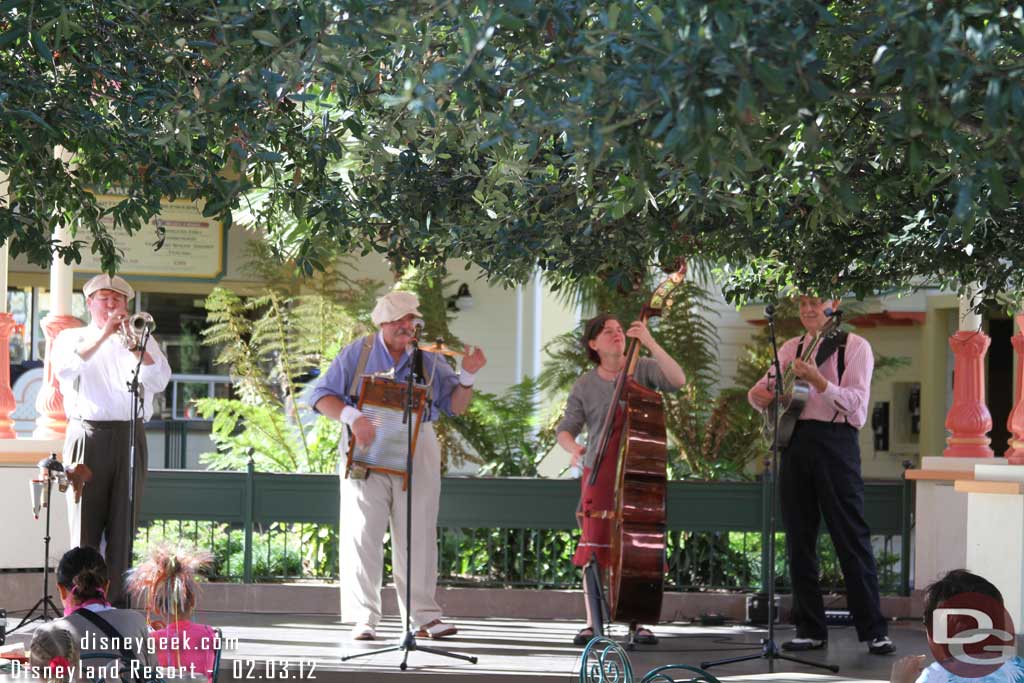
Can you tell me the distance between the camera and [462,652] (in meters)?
7.56

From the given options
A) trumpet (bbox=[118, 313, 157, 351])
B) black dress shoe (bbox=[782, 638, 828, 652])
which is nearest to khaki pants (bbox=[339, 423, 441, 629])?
trumpet (bbox=[118, 313, 157, 351])

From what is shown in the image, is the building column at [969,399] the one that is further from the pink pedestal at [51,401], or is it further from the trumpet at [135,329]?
the pink pedestal at [51,401]

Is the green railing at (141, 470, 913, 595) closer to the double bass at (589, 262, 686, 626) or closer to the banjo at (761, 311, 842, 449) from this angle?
the banjo at (761, 311, 842, 449)

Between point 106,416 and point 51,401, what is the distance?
2.14 meters

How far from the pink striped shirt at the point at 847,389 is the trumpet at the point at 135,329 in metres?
3.24

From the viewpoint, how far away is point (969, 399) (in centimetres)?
980

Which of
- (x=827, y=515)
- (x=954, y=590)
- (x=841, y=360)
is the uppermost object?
(x=841, y=360)

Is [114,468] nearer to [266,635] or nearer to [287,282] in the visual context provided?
[266,635]

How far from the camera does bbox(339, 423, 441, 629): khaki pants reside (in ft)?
25.2

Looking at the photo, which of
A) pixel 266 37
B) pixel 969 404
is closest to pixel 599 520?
pixel 969 404

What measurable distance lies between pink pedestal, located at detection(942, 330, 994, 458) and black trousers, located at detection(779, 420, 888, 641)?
8.37 feet

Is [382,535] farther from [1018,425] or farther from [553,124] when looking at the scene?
[553,124]

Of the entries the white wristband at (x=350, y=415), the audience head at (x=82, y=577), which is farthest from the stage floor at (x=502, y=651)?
the audience head at (x=82, y=577)

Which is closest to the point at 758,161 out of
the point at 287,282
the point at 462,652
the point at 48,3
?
the point at 48,3
